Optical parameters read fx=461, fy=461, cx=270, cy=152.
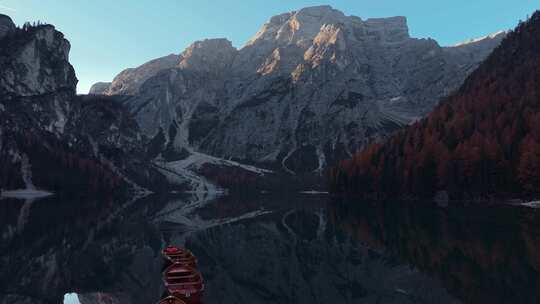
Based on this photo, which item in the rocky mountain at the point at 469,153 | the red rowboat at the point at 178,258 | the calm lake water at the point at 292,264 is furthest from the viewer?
the rocky mountain at the point at 469,153

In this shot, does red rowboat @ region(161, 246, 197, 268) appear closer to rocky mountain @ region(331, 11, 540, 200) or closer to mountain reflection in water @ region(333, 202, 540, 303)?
mountain reflection in water @ region(333, 202, 540, 303)

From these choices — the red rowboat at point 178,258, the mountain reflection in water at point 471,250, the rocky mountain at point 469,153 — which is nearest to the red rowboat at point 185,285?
the red rowboat at point 178,258

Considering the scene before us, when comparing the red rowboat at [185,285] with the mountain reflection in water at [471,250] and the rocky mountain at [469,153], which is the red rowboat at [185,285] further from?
the rocky mountain at [469,153]

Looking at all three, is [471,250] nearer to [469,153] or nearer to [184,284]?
[184,284]

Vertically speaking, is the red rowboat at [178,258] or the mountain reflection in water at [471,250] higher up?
the red rowboat at [178,258]

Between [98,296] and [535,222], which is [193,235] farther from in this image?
[535,222]

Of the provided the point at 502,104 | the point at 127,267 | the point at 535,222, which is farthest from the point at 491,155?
the point at 127,267

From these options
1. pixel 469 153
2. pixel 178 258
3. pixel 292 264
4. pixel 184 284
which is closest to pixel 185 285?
pixel 184 284
